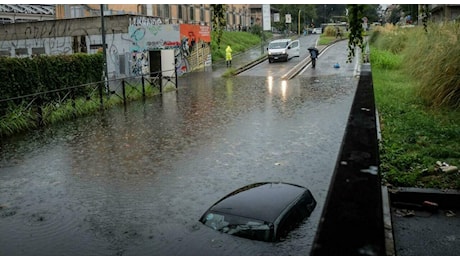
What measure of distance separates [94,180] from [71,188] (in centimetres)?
48

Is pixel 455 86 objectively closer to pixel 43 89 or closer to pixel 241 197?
pixel 241 197

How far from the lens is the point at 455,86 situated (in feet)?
39.4

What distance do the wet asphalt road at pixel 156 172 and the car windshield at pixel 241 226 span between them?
0.12 meters

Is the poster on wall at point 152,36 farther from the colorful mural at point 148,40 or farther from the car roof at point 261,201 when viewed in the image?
the car roof at point 261,201

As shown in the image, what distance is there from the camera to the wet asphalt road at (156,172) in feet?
18.7

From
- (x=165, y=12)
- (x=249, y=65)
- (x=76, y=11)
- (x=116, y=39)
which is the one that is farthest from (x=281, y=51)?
(x=76, y=11)

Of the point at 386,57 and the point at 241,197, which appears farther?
the point at 386,57

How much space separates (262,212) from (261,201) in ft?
1.30

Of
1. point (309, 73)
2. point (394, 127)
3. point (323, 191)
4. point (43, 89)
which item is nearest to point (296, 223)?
point (323, 191)

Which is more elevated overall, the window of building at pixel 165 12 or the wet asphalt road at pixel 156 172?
the window of building at pixel 165 12

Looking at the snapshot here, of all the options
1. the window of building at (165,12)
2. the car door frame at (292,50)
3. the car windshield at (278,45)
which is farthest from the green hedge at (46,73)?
the window of building at (165,12)

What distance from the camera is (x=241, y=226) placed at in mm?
5793

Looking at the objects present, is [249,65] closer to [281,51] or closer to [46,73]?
[281,51]

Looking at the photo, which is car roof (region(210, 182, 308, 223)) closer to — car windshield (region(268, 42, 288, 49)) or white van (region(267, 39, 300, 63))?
white van (region(267, 39, 300, 63))
